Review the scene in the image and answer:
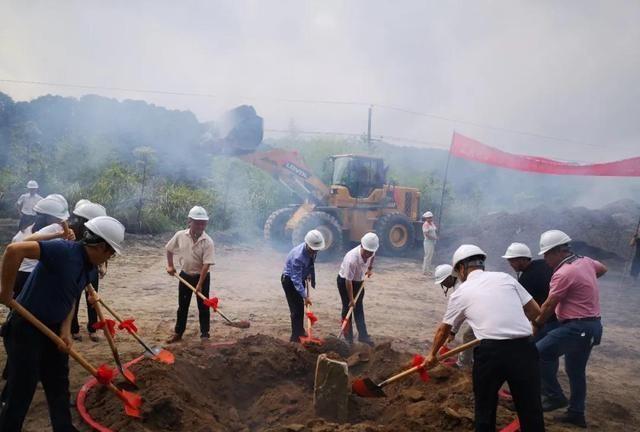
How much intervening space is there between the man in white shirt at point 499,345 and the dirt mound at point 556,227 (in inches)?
393

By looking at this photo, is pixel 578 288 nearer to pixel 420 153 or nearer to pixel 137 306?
pixel 137 306

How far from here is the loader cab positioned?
1359 cm

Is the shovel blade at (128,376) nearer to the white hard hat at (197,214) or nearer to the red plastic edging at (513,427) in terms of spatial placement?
the white hard hat at (197,214)

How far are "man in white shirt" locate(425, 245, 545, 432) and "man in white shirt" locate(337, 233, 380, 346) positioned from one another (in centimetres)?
286

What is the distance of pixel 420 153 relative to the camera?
1654 inches

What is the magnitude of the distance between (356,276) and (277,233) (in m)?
7.10

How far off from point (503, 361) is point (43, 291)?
3.09 metres

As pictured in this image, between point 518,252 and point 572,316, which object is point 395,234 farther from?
point 572,316

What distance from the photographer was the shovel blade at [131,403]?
→ 11.7ft

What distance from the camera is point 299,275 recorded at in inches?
231

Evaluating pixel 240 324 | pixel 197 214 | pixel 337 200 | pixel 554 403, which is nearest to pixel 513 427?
pixel 554 403

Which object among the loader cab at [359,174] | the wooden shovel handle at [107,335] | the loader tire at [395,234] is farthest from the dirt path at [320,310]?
the loader cab at [359,174]

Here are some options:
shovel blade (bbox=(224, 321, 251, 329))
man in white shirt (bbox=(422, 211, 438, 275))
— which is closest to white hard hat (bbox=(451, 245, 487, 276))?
shovel blade (bbox=(224, 321, 251, 329))

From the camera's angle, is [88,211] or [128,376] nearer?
[128,376]
